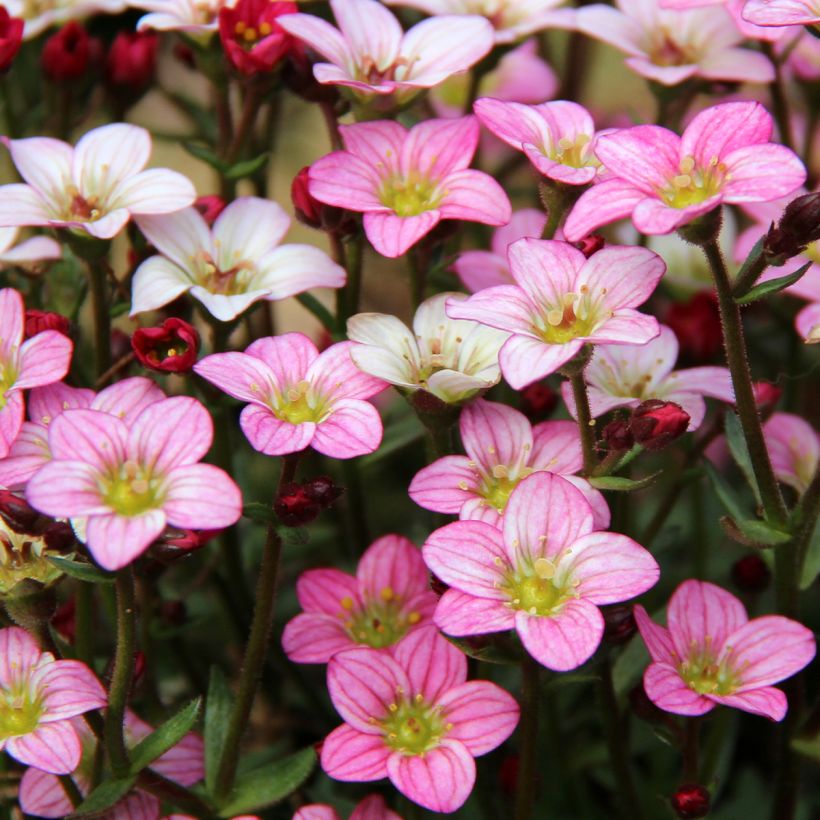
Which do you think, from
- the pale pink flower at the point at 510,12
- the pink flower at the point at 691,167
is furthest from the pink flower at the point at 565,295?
the pale pink flower at the point at 510,12

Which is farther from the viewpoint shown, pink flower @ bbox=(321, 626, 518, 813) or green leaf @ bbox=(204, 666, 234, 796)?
green leaf @ bbox=(204, 666, 234, 796)

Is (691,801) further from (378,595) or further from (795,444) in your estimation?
(795,444)

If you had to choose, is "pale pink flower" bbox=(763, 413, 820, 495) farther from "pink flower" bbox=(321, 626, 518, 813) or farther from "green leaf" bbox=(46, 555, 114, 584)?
"green leaf" bbox=(46, 555, 114, 584)

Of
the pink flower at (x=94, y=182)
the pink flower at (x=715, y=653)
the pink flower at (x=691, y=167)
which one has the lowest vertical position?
the pink flower at (x=715, y=653)

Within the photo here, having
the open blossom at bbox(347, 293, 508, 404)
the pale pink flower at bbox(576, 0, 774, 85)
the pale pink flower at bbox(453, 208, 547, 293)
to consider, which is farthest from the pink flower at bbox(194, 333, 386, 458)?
the pale pink flower at bbox(576, 0, 774, 85)

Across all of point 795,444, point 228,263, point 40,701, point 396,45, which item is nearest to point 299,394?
point 228,263

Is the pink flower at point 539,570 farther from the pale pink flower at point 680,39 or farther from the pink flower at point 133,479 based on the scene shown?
the pale pink flower at point 680,39

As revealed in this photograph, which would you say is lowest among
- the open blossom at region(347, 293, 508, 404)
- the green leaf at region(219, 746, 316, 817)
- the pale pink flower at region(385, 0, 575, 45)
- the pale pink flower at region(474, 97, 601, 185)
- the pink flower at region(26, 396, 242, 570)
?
the green leaf at region(219, 746, 316, 817)
